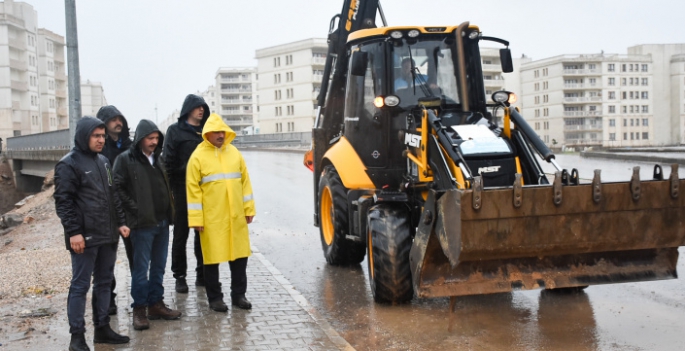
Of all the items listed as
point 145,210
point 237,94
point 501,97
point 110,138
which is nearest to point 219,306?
point 145,210

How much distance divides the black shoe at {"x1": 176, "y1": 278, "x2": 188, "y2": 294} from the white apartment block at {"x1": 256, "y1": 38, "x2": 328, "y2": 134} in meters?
92.1


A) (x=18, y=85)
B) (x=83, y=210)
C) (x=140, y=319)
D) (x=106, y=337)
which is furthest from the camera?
(x=18, y=85)

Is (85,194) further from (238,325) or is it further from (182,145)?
(182,145)

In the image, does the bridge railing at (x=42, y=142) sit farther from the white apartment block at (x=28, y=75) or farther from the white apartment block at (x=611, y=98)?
the white apartment block at (x=611, y=98)

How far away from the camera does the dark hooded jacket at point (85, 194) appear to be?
622 centimetres

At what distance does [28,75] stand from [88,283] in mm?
102379

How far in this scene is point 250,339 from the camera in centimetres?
670

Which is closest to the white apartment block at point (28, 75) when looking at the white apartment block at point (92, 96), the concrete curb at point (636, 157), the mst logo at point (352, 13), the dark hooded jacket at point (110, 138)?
the white apartment block at point (92, 96)

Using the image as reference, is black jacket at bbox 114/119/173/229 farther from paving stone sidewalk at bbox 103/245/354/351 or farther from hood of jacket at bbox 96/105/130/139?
paving stone sidewalk at bbox 103/245/354/351

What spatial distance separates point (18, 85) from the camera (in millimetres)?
95938

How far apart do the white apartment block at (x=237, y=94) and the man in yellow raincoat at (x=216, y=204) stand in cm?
13741

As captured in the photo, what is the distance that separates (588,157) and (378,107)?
35.1 metres

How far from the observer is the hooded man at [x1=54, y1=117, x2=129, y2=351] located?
6.22 meters

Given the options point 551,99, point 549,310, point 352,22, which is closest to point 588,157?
point 352,22
